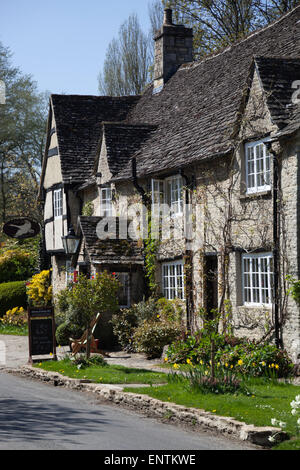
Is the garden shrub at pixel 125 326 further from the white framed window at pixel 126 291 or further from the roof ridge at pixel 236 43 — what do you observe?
the roof ridge at pixel 236 43

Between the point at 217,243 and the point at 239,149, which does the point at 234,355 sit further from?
the point at 239,149

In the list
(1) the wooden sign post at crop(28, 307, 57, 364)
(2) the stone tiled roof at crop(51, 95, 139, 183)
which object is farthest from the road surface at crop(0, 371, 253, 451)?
(2) the stone tiled roof at crop(51, 95, 139, 183)

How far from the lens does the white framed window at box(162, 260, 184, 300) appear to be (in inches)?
777

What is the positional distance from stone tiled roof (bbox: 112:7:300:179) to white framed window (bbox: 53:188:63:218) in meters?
4.59

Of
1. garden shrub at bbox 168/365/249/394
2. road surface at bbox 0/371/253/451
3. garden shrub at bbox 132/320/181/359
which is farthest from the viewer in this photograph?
garden shrub at bbox 132/320/181/359

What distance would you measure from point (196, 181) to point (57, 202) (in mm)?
10387

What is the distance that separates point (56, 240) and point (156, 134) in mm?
6691

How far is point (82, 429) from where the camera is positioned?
369 inches

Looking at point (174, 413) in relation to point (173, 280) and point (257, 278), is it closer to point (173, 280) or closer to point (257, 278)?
point (257, 278)

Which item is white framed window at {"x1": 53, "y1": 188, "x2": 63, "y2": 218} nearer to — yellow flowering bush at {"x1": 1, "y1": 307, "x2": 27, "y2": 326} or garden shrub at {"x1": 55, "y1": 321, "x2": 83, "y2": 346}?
yellow flowering bush at {"x1": 1, "y1": 307, "x2": 27, "y2": 326}

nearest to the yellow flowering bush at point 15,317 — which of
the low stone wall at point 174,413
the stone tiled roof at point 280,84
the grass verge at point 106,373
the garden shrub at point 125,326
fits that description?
the garden shrub at point 125,326

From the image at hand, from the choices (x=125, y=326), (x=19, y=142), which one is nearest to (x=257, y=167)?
(x=125, y=326)

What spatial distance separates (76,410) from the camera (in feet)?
36.5
